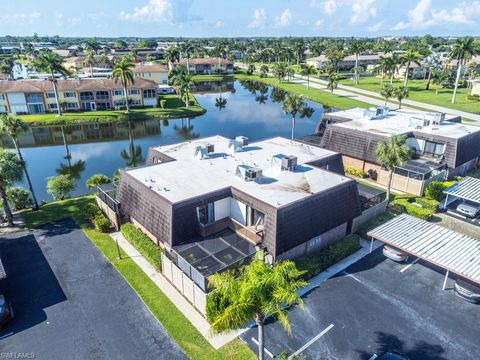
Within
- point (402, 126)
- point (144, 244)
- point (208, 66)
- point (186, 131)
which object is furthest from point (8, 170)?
point (208, 66)

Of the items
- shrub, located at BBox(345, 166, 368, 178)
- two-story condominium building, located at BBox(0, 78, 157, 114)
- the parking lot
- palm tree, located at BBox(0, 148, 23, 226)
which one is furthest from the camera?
two-story condominium building, located at BBox(0, 78, 157, 114)

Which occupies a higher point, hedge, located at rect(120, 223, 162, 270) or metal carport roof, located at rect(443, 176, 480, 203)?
metal carport roof, located at rect(443, 176, 480, 203)

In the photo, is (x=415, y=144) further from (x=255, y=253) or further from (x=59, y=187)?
(x=59, y=187)

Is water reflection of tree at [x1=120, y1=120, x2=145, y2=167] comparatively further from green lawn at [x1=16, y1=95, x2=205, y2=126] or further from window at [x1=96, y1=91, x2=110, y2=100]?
window at [x1=96, y1=91, x2=110, y2=100]

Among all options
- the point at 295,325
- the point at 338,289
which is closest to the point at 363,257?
the point at 338,289

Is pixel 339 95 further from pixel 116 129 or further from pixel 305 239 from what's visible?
pixel 305 239

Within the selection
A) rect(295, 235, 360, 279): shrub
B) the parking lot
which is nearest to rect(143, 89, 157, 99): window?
rect(295, 235, 360, 279): shrub

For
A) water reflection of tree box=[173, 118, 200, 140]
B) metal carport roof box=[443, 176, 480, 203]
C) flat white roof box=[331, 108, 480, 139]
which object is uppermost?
flat white roof box=[331, 108, 480, 139]

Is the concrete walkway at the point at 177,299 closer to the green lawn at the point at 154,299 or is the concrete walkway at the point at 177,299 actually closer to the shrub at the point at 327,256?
the green lawn at the point at 154,299
